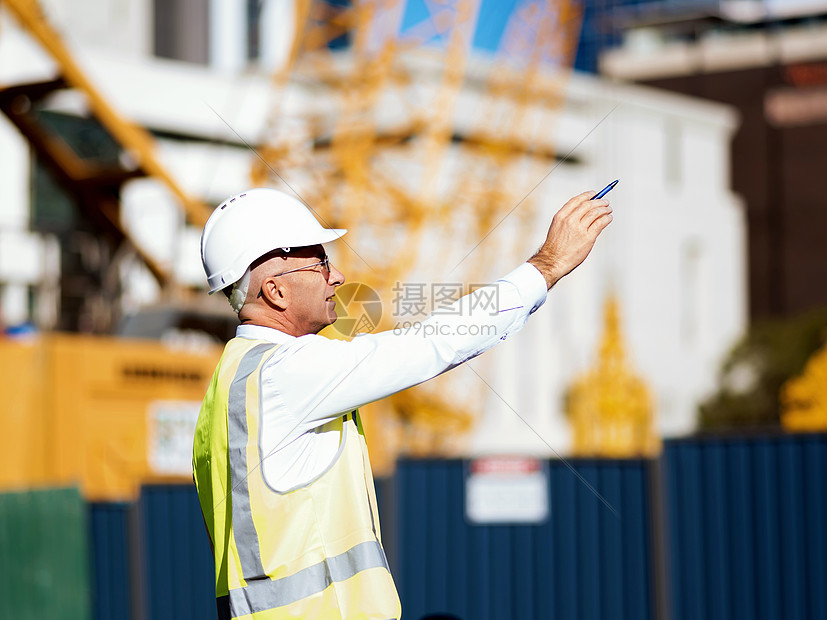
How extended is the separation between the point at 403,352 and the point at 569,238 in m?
0.46

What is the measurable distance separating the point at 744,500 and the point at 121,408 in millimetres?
9268

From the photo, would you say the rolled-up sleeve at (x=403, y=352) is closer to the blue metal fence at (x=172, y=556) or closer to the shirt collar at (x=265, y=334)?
the shirt collar at (x=265, y=334)

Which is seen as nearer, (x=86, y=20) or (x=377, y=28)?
(x=377, y=28)

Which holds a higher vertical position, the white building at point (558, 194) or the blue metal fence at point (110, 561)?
the white building at point (558, 194)

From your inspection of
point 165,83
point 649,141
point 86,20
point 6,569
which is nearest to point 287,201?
point 6,569

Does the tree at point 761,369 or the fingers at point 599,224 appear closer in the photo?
the fingers at point 599,224

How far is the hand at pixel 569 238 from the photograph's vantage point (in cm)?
280

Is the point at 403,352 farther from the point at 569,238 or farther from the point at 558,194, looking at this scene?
the point at 558,194

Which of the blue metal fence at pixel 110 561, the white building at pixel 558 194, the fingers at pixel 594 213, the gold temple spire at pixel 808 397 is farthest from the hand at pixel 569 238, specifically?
the gold temple spire at pixel 808 397

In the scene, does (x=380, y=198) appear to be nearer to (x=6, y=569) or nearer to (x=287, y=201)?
(x=6, y=569)

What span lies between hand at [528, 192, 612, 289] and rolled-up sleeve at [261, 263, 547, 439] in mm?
48

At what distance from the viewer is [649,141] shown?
6197cm

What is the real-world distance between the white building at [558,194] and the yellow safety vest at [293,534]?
2347cm

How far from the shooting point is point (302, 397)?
109 inches
